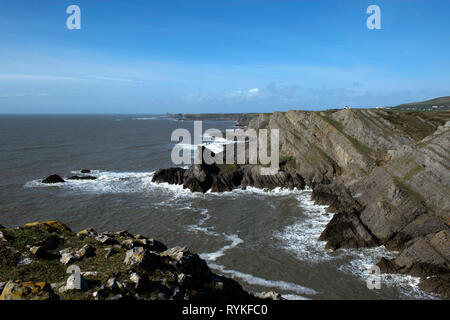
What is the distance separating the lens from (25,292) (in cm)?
951

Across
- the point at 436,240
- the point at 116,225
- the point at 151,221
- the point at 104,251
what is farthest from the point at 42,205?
the point at 436,240

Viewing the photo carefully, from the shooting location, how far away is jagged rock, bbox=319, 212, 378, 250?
94.8ft

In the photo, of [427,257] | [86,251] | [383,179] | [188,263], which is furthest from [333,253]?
[86,251]

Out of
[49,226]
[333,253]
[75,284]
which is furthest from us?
[333,253]

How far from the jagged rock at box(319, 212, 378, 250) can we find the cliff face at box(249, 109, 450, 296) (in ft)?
0.31

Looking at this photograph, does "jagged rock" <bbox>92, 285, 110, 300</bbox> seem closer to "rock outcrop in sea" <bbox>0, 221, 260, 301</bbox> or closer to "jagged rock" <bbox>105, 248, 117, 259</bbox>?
"rock outcrop in sea" <bbox>0, 221, 260, 301</bbox>

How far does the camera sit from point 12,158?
72938 millimetres

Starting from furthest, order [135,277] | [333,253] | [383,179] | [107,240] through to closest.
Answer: [383,179] < [333,253] < [107,240] < [135,277]

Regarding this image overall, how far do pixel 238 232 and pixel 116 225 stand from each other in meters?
14.8

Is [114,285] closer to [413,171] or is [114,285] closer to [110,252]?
[110,252]

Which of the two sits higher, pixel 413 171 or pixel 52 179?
pixel 413 171

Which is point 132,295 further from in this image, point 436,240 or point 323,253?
point 436,240

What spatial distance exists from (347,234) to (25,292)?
2782cm
